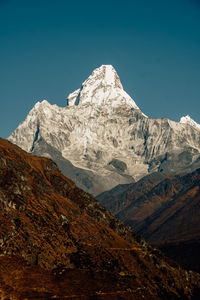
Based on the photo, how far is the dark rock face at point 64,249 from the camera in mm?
93812

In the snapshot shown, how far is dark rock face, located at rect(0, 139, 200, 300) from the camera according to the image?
93.8 metres

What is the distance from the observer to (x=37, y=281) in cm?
9112

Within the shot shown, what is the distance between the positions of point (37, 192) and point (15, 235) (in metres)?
36.1

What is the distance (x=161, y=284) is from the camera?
135 meters

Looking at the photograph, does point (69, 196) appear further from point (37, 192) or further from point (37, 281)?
point (37, 281)

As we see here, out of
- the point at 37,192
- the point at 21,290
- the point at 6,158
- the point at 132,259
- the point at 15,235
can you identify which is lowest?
the point at 21,290

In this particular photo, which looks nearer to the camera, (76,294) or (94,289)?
(76,294)

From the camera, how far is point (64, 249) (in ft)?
387

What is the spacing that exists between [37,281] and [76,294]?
8669 mm

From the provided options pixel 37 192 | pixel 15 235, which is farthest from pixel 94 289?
pixel 37 192

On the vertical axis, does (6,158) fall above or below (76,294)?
above

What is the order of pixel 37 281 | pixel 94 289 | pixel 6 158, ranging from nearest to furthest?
1. pixel 37 281
2. pixel 94 289
3. pixel 6 158

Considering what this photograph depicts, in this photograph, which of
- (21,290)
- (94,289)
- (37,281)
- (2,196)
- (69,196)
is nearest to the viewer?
(21,290)

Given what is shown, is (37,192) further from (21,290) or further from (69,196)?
(21,290)
